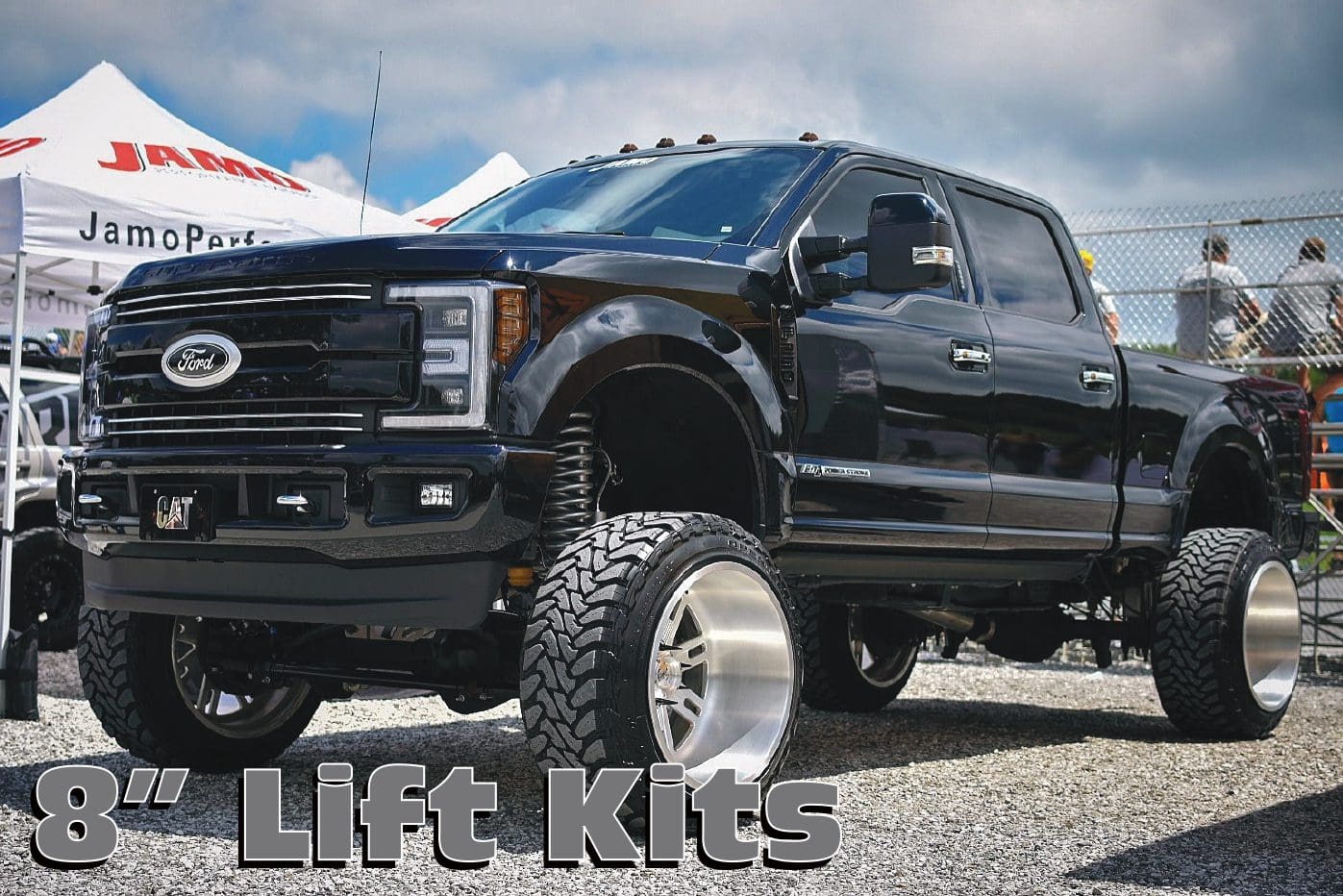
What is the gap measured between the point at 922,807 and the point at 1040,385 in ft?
5.98

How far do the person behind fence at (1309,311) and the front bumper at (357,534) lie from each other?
7518 millimetres

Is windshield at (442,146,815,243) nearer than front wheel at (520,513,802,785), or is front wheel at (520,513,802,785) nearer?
front wheel at (520,513,802,785)

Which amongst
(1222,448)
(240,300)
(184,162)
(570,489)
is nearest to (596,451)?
(570,489)

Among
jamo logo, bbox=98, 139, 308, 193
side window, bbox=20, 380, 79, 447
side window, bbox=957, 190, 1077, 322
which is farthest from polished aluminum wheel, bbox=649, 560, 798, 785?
side window, bbox=20, 380, 79, 447

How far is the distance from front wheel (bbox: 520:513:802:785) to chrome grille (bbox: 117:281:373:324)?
2.95ft

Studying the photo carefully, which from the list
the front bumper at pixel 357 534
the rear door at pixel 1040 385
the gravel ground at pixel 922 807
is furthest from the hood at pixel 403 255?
the rear door at pixel 1040 385

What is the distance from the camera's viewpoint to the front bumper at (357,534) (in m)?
4.23

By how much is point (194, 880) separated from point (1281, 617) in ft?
17.4

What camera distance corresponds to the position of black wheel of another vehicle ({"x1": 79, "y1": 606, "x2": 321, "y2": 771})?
5.46 meters

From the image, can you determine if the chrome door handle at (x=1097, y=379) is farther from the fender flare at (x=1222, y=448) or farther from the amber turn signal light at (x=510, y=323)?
the amber turn signal light at (x=510, y=323)

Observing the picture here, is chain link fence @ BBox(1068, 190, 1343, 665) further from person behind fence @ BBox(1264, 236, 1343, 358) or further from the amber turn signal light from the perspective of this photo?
the amber turn signal light

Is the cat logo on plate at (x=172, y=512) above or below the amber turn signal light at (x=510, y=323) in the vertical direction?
below

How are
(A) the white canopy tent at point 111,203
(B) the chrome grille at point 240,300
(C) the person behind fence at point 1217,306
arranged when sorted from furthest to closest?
(C) the person behind fence at point 1217,306
(A) the white canopy tent at point 111,203
(B) the chrome grille at point 240,300

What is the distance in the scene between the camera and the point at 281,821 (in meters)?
4.75
